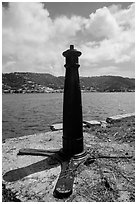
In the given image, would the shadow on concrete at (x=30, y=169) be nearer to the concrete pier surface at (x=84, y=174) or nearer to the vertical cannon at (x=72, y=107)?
the concrete pier surface at (x=84, y=174)

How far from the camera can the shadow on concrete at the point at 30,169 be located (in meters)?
3.34

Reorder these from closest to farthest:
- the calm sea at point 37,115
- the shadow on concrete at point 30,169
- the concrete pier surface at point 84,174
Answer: the concrete pier surface at point 84,174
the shadow on concrete at point 30,169
the calm sea at point 37,115

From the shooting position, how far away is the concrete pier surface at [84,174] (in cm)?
277

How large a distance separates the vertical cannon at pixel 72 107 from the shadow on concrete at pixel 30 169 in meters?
0.41

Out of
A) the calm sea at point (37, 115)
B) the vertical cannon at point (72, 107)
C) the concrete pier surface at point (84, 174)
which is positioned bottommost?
the calm sea at point (37, 115)

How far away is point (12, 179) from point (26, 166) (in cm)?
51

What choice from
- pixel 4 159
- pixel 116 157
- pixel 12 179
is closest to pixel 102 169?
pixel 116 157

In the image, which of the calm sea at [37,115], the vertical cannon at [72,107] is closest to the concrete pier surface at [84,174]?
the vertical cannon at [72,107]

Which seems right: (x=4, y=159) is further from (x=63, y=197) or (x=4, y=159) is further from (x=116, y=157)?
(x=116, y=157)

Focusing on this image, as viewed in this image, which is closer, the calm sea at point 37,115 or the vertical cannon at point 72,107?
the vertical cannon at point 72,107

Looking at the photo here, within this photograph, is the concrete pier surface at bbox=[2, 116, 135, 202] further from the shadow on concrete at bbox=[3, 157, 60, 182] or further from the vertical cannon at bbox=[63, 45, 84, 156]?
the vertical cannon at bbox=[63, 45, 84, 156]

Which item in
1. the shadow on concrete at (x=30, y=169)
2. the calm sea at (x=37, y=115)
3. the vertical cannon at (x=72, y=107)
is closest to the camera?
the shadow on concrete at (x=30, y=169)

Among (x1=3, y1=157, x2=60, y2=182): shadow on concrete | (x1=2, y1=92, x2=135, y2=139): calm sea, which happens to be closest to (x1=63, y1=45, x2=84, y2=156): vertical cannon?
(x1=3, y1=157, x2=60, y2=182): shadow on concrete

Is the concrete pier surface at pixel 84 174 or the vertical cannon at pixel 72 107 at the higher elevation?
the vertical cannon at pixel 72 107
